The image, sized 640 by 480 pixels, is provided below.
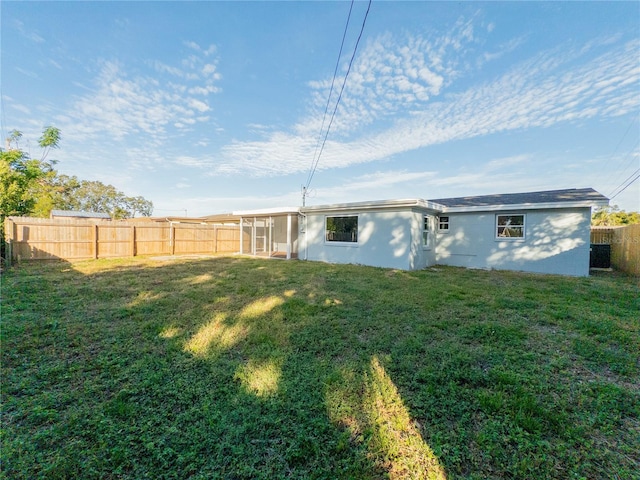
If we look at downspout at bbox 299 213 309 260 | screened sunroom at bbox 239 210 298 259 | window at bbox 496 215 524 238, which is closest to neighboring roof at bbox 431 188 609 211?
window at bbox 496 215 524 238

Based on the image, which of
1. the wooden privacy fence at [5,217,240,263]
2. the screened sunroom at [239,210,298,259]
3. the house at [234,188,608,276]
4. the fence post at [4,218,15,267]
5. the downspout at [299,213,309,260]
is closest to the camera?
the fence post at [4,218,15,267]

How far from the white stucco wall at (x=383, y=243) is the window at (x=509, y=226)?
2.48m

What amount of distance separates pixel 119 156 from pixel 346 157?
536 inches

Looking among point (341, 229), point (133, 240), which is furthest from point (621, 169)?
point (133, 240)

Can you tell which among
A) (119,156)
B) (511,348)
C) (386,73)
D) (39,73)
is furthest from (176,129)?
(511,348)

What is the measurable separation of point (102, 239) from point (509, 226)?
17232 mm

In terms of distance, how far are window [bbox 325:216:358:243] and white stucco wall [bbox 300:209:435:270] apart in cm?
18

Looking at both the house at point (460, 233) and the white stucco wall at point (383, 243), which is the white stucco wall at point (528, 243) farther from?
the white stucco wall at point (383, 243)

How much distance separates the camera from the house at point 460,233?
8883 mm

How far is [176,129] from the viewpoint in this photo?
1257 centimetres

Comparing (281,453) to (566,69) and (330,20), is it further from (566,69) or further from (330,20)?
(566,69)

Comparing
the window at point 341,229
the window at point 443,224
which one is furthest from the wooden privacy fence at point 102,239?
the window at point 443,224

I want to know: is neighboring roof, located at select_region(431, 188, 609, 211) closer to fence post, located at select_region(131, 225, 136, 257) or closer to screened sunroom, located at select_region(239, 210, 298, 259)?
screened sunroom, located at select_region(239, 210, 298, 259)

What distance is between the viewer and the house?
29.1 ft
